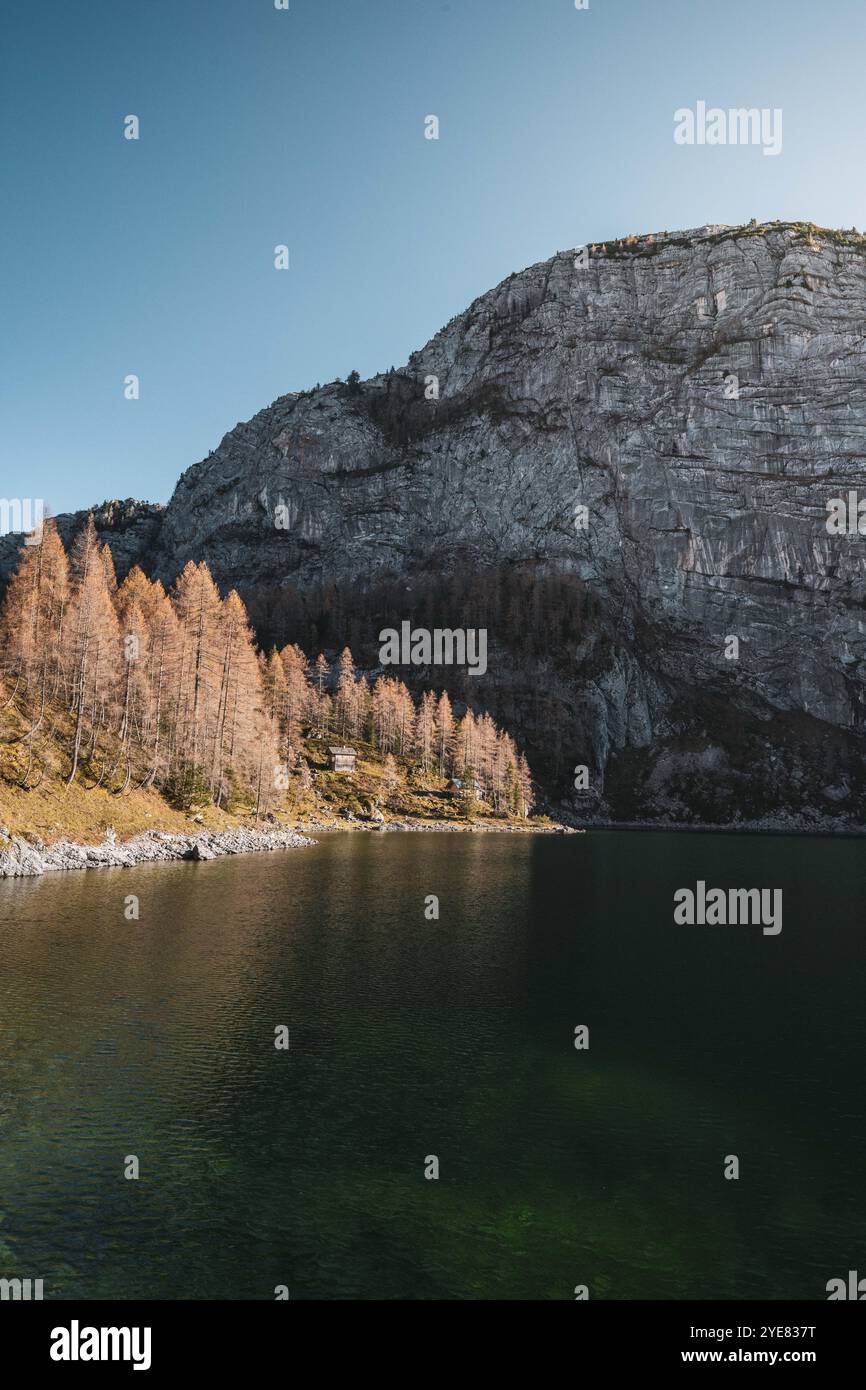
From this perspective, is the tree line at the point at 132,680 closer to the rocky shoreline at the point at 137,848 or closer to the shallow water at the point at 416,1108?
the rocky shoreline at the point at 137,848

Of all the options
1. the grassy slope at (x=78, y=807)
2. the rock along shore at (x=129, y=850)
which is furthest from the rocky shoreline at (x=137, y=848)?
the grassy slope at (x=78, y=807)

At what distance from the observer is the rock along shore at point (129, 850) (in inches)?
2274

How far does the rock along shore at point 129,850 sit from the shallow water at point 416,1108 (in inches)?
399

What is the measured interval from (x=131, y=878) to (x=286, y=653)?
8442 cm

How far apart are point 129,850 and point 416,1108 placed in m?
52.2

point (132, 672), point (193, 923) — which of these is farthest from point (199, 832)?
point (193, 923)

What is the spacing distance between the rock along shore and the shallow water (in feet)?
33.2

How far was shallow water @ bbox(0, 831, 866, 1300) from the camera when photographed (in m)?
15.9

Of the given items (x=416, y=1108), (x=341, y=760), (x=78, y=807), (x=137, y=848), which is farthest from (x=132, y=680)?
(x=416, y=1108)

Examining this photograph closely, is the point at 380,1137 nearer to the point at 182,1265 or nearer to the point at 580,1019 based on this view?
the point at 182,1265

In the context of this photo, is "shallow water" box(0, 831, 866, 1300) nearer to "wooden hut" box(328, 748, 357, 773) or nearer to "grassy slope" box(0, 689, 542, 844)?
"grassy slope" box(0, 689, 542, 844)

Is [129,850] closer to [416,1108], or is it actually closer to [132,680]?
[132,680]

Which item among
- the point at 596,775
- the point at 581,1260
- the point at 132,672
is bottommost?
the point at 596,775

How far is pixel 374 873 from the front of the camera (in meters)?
69.3
